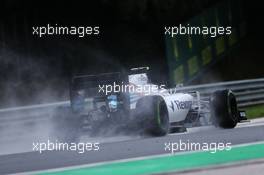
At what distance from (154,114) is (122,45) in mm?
949

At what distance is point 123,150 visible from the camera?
7.83 m

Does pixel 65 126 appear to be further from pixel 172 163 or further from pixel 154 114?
pixel 172 163

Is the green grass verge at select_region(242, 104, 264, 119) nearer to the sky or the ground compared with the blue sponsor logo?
nearer to the ground

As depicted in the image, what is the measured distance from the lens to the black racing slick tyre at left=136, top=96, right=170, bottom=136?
26.6ft

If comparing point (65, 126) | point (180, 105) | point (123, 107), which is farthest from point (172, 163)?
point (65, 126)

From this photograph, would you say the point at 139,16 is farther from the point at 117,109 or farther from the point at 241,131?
the point at 241,131

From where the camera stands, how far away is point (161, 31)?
27.3 ft

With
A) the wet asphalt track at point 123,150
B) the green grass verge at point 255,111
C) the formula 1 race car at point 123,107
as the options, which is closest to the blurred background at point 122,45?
the formula 1 race car at point 123,107

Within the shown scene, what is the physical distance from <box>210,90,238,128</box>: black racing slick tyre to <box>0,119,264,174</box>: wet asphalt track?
116 mm

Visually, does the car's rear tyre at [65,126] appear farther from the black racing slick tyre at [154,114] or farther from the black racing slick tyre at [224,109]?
the black racing slick tyre at [224,109]

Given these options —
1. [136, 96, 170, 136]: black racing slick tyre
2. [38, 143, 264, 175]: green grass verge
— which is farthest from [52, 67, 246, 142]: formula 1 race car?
[38, 143, 264, 175]: green grass verge

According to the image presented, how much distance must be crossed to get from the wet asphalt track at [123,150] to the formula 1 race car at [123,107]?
6.3 inches

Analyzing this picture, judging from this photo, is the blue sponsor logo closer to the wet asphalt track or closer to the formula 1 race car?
the formula 1 race car

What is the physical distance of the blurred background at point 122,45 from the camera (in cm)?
759
